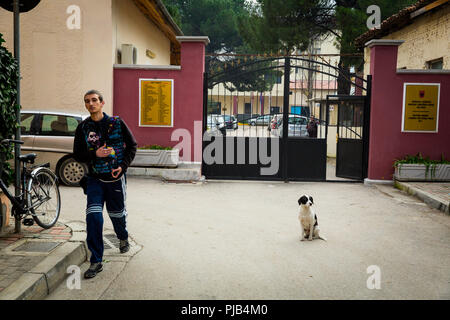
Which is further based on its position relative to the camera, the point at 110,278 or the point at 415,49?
the point at 415,49

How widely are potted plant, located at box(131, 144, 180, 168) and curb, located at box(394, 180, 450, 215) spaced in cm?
542

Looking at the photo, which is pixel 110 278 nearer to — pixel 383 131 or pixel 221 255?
pixel 221 255

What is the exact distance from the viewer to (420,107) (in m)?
11.4

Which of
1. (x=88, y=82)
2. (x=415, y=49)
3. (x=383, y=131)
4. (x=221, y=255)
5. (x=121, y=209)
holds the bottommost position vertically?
(x=221, y=255)

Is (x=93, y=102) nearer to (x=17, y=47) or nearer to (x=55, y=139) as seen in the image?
(x=17, y=47)

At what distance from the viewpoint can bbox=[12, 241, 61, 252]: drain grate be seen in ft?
17.0

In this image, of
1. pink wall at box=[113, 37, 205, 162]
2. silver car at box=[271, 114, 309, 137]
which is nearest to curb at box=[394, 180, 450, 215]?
silver car at box=[271, 114, 309, 137]

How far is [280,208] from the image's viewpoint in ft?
28.5

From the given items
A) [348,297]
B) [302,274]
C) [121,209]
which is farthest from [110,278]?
[348,297]

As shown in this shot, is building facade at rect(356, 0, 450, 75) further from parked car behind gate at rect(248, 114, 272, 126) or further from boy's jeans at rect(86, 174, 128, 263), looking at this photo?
boy's jeans at rect(86, 174, 128, 263)

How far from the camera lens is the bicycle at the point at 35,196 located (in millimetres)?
5711

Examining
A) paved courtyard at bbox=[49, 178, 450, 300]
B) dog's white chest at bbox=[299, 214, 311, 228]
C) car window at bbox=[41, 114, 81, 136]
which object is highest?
car window at bbox=[41, 114, 81, 136]

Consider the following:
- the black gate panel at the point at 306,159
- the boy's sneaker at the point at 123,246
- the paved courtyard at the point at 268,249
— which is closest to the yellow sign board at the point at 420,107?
the black gate panel at the point at 306,159
